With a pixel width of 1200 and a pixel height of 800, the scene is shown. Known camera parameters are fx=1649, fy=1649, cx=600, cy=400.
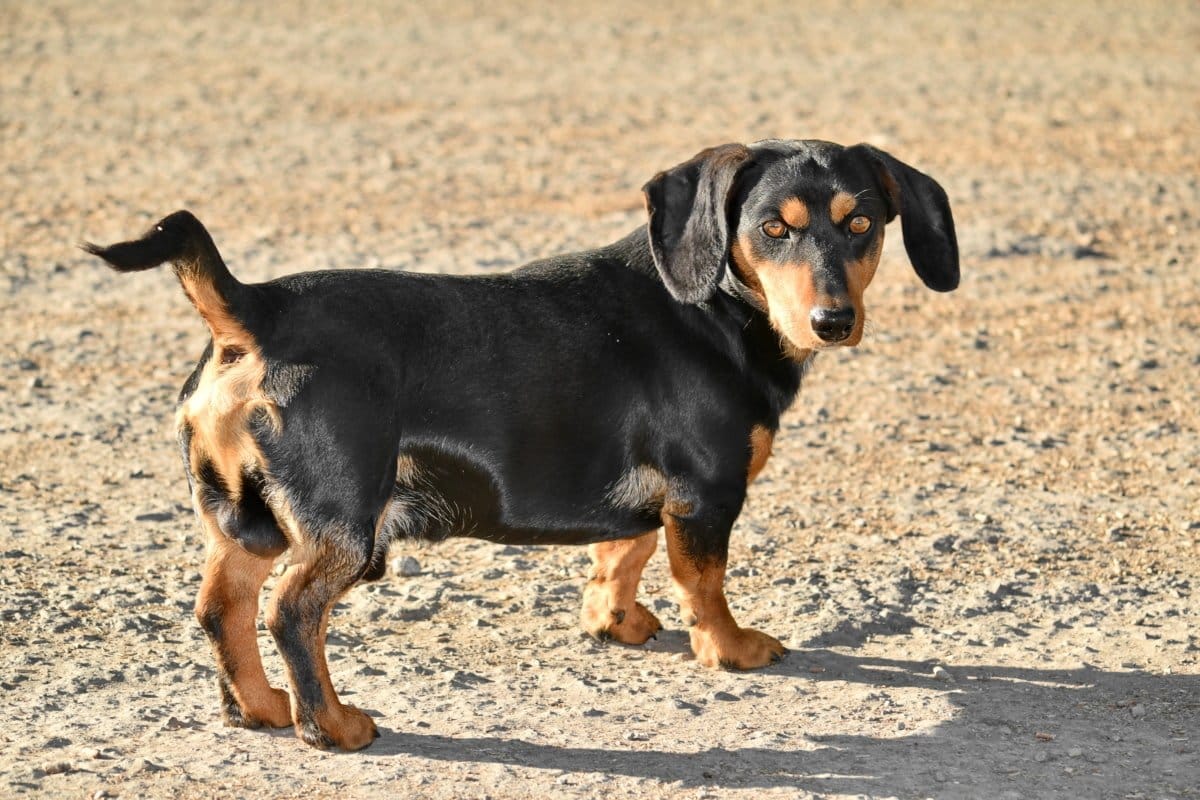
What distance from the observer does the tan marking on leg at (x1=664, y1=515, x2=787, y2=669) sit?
600cm

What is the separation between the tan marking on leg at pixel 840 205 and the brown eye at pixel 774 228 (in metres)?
0.17

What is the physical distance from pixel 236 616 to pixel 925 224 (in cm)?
289

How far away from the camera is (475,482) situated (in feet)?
18.4

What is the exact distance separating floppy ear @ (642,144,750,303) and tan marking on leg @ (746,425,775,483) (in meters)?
0.54

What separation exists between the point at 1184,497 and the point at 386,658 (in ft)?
13.4

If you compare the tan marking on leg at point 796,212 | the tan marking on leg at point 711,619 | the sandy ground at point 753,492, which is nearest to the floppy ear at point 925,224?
the tan marking on leg at point 796,212

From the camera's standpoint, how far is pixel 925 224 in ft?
20.4

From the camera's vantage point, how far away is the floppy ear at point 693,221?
582 cm

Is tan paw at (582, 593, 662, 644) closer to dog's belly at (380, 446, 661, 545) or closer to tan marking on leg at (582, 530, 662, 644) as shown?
tan marking on leg at (582, 530, 662, 644)

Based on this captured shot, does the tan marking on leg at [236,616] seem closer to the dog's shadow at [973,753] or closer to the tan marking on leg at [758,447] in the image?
the dog's shadow at [973,753]

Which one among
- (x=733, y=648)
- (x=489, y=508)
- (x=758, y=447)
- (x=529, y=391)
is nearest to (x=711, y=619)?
(x=733, y=648)

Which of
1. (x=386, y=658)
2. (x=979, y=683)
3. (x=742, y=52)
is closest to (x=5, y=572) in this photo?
(x=386, y=658)

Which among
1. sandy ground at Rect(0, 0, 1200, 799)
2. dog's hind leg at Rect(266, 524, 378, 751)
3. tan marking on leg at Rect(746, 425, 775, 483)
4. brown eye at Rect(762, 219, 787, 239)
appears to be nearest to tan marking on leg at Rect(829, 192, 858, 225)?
brown eye at Rect(762, 219, 787, 239)

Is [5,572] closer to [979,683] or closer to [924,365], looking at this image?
[979,683]
